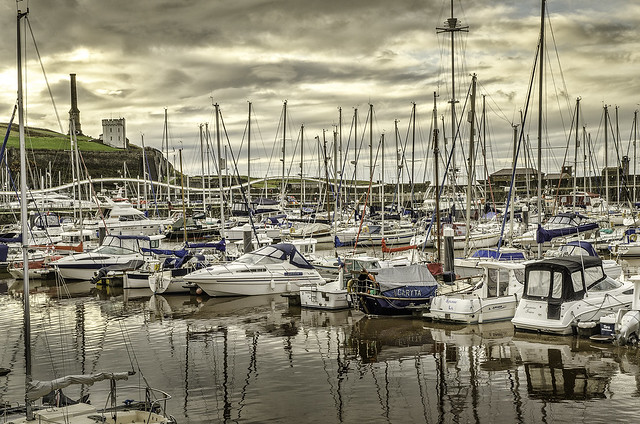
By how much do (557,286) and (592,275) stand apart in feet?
5.93

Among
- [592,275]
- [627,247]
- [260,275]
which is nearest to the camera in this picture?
[592,275]

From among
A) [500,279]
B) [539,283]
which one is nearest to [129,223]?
[500,279]

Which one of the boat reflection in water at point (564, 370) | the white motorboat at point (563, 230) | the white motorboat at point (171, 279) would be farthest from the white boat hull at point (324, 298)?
the white motorboat at point (563, 230)

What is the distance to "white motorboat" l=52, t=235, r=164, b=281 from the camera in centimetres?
3716

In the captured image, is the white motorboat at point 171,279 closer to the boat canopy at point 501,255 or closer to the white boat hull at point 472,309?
the white boat hull at point 472,309

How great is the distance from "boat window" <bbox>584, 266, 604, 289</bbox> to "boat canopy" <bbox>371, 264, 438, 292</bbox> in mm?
5668

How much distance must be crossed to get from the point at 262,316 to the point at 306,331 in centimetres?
358

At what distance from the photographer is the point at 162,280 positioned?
3262 cm

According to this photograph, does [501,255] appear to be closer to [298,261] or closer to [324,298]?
[298,261]

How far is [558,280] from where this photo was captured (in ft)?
69.7

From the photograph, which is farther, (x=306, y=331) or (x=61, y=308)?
(x=61, y=308)

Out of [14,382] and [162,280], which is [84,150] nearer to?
[162,280]

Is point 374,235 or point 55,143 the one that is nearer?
point 374,235

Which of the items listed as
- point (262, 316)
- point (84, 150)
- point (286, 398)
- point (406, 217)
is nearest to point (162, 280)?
point (262, 316)
